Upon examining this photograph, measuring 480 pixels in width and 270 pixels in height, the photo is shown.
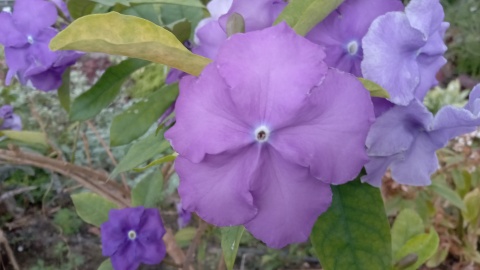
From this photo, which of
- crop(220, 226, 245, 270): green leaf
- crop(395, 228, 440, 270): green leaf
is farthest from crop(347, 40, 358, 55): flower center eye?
crop(395, 228, 440, 270): green leaf

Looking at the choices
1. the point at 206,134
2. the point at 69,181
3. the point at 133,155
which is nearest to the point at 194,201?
the point at 206,134

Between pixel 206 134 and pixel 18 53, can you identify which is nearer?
pixel 206 134

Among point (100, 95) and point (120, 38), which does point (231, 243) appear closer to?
point (120, 38)

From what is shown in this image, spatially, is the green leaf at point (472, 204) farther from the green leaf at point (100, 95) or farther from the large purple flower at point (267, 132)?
the large purple flower at point (267, 132)

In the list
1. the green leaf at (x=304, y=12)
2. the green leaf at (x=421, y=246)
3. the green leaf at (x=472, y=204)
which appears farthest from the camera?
the green leaf at (x=472, y=204)

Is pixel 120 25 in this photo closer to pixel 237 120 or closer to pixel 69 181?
pixel 237 120

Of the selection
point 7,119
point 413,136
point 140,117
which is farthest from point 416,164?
point 7,119

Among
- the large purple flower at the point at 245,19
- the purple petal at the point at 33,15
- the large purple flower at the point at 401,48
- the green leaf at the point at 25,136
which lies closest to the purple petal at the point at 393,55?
the large purple flower at the point at 401,48
